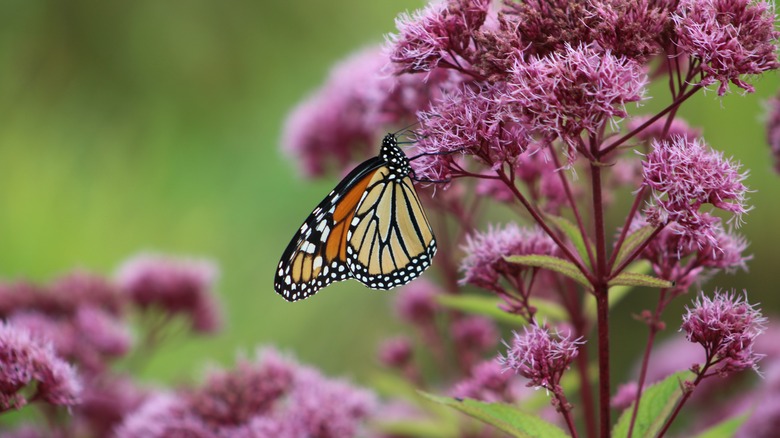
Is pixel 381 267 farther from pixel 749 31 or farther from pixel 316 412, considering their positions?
pixel 749 31

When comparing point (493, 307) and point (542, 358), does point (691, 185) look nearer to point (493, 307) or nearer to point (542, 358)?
point (542, 358)

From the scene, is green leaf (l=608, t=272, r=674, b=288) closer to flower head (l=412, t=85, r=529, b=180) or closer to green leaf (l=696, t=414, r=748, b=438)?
flower head (l=412, t=85, r=529, b=180)

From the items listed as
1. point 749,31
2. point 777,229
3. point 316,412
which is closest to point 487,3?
point 749,31

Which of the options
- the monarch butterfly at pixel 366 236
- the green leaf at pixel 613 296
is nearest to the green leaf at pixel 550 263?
the green leaf at pixel 613 296

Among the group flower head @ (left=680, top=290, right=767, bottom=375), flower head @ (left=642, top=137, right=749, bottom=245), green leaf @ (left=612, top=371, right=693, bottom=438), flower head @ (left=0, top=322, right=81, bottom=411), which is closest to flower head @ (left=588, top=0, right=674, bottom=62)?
flower head @ (left=642, top=137, right=749, bottom=245)

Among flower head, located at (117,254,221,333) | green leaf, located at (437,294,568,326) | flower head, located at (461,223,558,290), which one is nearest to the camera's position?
flower head, located at (461,223,558,290)

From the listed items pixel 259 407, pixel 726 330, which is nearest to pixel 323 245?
pixel 259 407
